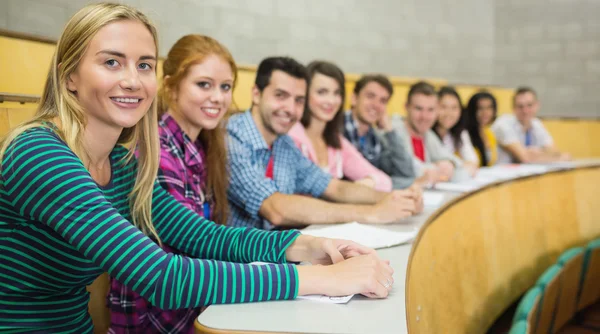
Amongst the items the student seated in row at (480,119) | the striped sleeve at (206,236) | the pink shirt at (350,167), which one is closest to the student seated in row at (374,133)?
the pink shirt at (350,167)

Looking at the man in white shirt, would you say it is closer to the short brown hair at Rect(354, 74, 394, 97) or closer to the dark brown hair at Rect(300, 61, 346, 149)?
the short brown hair at Rect(354, 74, 394, 97)

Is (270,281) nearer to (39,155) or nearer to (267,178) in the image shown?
(39,155)

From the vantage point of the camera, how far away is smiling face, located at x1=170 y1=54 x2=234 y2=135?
1.73 m

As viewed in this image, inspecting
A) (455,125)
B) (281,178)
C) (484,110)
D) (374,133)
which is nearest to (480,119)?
(484,110)

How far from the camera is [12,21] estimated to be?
1885 millimetres

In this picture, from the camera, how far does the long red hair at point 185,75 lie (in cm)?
176

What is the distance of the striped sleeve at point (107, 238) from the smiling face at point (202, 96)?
30.2 inches

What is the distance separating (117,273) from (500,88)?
559 centimetres

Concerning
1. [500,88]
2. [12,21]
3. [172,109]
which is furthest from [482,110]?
[12,21]

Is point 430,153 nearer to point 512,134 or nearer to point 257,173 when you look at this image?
point 512,134

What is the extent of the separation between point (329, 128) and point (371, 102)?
476 mm

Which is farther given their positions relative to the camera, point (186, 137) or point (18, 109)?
point (186, 137)

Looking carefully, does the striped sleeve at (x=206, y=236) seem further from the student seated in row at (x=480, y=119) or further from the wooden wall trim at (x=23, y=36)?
the student seated in row at (x=480, y=119)

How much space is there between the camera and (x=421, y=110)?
3387mm
